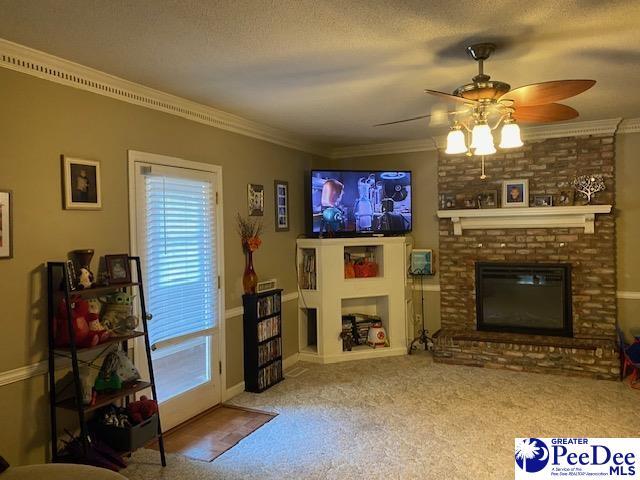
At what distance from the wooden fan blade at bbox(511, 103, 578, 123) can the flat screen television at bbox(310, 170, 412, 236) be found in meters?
2.58

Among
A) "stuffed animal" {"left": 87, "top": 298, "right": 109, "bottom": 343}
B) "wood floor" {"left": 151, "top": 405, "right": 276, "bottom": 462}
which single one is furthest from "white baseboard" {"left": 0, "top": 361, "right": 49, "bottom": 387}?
"wood floor" {"left": 151, "top": 405, "right": 276, "bottom": 462}

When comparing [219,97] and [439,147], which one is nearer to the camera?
[219,97]

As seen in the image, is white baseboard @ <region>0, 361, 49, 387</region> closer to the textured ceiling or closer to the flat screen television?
the textured ceiling

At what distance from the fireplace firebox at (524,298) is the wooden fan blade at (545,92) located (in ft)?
9.87

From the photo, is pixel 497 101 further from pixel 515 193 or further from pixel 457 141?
pixel 515 193

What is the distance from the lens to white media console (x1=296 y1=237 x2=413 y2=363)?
17.5 ft

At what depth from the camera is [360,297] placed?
5.52 metres

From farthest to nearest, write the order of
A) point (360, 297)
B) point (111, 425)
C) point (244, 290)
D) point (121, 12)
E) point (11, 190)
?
1. point (360, 297)
2. point (244, 290)
3. point (111, 425)
4. point (11, 190)
5. point (121, 12)

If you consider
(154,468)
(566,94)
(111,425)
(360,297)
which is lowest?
(154,468)

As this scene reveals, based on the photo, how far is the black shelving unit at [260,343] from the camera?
14.5 feet

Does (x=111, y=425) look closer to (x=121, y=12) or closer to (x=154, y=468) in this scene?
(x=154, y=468)

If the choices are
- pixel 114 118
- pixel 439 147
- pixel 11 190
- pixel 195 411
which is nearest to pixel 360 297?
pixel 439 147

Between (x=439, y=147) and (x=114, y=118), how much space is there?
3.66 metres

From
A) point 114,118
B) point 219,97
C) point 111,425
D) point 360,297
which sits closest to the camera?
point 111,425
